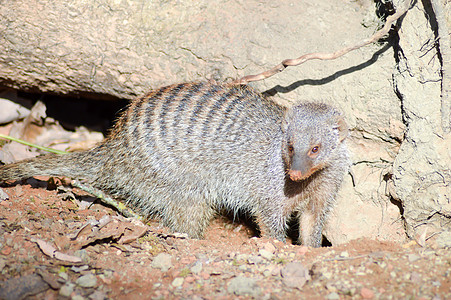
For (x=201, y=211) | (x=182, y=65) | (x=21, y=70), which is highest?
(x=182, y=65)

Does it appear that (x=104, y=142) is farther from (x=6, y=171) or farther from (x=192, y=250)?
(x=192, y=250)

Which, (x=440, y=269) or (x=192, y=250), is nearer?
(x=440, y=269)

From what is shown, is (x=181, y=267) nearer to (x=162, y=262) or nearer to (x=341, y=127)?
(x=162, y=262)

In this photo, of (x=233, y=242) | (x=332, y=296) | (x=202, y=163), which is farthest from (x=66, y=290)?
(x=233, y=242)

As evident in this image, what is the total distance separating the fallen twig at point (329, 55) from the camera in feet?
8.84

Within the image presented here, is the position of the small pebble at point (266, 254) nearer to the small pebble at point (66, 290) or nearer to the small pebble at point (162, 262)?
the small pebble at point (162, 262)

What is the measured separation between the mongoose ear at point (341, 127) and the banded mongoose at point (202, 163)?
0.15m

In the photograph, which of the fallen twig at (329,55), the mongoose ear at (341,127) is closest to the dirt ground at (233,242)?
the fallen twig at (329,55)

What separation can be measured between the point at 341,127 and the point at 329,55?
1.80 feet

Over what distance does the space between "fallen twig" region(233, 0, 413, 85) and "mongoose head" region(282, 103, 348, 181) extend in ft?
1.19

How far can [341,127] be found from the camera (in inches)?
110

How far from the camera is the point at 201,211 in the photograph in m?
3.45

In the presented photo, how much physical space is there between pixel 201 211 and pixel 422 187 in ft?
5.62

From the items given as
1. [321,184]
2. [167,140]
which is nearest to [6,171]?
[167,140]
